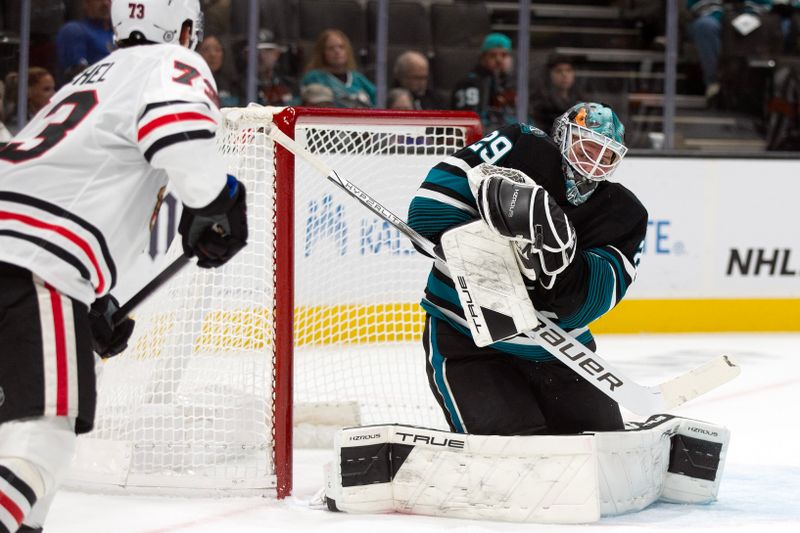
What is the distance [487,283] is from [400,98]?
307 centimetres

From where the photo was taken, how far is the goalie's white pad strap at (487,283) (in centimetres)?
259

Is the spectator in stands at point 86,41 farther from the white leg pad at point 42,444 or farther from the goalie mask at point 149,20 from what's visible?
the white leg pad at point 42,444

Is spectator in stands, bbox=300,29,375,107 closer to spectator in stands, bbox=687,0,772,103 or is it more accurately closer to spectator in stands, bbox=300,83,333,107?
spectator in stands, bbox=300,83,333,107

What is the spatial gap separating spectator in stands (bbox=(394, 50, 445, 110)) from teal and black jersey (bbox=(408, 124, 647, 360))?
286 centimetres

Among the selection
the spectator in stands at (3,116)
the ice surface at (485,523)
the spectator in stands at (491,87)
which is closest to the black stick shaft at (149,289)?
the ice surface at (485,523)

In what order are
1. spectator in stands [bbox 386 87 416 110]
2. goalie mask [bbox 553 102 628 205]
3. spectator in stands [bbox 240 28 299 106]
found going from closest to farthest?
1. goalie mask [bbox 553 102 628 205]
2. spectator in stands [bbox 240 28 299 106]
3. spectator in stands [bbox 386 87 416 110]

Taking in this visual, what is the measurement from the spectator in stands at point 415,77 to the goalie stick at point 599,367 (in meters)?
2.84

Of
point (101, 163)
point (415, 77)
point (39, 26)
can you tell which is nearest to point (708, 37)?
point (415, 77)

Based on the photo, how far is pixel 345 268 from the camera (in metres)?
3.65

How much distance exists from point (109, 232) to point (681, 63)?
14.4 feet

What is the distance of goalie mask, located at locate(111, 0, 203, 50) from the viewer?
6.75ft

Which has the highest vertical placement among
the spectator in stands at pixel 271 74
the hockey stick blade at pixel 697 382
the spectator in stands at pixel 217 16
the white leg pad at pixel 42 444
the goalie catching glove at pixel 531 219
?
the spectator in stands at pixel 217 16

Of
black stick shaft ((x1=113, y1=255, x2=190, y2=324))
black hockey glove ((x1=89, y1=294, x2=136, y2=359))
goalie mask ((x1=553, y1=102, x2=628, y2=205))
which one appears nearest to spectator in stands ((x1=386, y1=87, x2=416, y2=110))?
goalie mask ((x1=553, y1=102, x2=628, y2=205))

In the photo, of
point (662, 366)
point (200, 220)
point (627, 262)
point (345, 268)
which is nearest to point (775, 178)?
point (662, 366)
